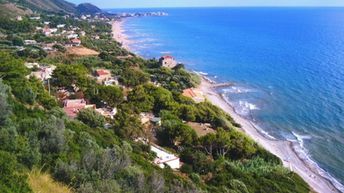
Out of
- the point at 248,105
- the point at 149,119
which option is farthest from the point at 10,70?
the point at 248,105

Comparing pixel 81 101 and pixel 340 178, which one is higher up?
pixel 81 101

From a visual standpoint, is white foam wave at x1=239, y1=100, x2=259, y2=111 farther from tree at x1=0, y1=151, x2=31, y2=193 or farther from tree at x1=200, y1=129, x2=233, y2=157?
tree at x1=0, y1=151, x2=31, y2=193

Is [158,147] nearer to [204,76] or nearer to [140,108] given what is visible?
[140,108]

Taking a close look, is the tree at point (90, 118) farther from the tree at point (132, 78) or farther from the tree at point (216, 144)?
the tree at point (132, 78)


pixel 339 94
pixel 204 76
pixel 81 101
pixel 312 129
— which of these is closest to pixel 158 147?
pixel 81 101

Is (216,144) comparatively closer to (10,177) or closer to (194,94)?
(10,177)

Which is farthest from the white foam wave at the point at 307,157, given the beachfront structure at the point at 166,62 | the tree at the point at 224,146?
the beachfront structure at the point at 166,62
